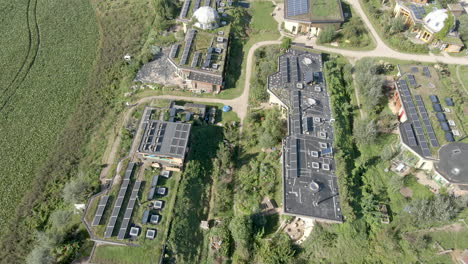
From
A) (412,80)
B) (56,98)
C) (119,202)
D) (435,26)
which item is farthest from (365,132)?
(56,98)

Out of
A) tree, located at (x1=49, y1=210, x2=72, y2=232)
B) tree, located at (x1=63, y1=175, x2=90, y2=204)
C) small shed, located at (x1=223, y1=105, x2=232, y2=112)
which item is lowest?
tree, located at (x1=49, y1=210, x2=72, y2=232)

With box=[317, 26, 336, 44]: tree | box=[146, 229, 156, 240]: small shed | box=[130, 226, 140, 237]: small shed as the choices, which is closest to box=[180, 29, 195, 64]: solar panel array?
box=[317, 26, 336, 44]: tree

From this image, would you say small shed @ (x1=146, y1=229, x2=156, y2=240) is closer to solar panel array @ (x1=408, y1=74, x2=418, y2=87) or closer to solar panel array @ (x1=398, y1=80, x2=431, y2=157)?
solar panel array @ (x1=398, y1=80, x2=431, y2=157)

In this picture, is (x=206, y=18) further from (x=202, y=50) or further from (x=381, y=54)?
(x=381, y=54)

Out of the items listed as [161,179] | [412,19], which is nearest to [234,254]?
[161,179]

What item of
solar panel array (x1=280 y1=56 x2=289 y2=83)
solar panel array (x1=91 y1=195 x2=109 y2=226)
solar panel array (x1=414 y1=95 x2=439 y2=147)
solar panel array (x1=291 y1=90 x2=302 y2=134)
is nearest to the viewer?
solar panel array (x1=91 y1=195 x2=109 y2=226)

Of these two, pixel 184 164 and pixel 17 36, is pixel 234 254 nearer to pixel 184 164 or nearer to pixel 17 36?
pixel 184 164

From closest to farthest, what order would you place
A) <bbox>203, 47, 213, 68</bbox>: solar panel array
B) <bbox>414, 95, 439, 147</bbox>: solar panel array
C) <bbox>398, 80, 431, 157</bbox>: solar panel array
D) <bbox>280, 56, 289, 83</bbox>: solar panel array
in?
1. <bbox>398, 80, 431, 157</bbox>: solar panel array
2. <bbox>414, 95, 439, 147</bbox>: solar panel array
3. <bbox>280, 56, 289, 83</bbox>: solar panel array
4. <bbox>203, 47, 213, 68</bbox>: solar panel array

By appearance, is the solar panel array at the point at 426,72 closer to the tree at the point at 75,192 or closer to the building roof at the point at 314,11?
the building roof at the point at 314,11
